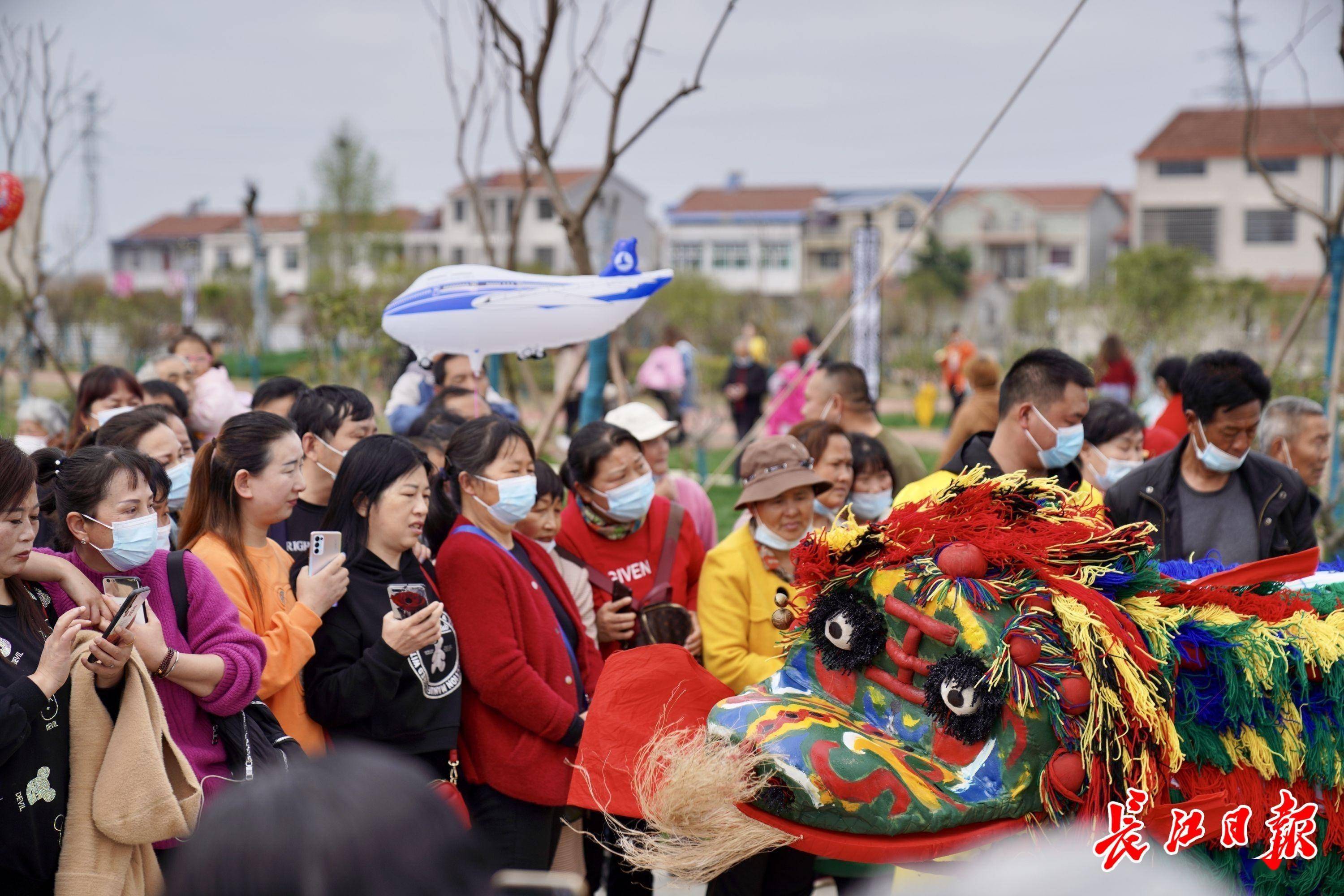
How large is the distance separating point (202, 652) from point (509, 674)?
2.91ft

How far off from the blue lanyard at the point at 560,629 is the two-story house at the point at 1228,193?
144 feet

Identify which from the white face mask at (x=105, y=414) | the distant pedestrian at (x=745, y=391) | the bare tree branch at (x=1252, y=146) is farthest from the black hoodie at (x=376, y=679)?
the distant pedestrian at (x=745, y=391)

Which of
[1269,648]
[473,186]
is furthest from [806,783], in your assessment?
[473,186]

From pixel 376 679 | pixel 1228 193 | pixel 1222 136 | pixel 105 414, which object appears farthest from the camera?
pixel 1222 136

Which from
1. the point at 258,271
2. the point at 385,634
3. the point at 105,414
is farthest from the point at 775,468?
the point at 258,271

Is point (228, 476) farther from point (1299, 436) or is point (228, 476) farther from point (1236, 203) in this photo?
point (1236, 203)

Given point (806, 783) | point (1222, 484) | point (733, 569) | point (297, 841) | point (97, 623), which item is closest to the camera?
point (297, 841)

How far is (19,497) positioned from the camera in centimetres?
261

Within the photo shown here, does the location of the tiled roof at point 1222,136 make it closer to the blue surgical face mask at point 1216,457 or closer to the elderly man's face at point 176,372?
the blue surgical face mask at point 1216,457

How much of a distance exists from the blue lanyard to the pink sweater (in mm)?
837

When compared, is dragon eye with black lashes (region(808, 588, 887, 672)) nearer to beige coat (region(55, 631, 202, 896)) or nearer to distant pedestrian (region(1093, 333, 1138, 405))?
beige coat (region(55, 631, 202, 896))

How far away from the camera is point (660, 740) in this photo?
8.90 feet

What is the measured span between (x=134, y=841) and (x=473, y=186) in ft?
22.8

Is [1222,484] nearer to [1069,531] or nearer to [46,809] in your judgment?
[1069,531]
